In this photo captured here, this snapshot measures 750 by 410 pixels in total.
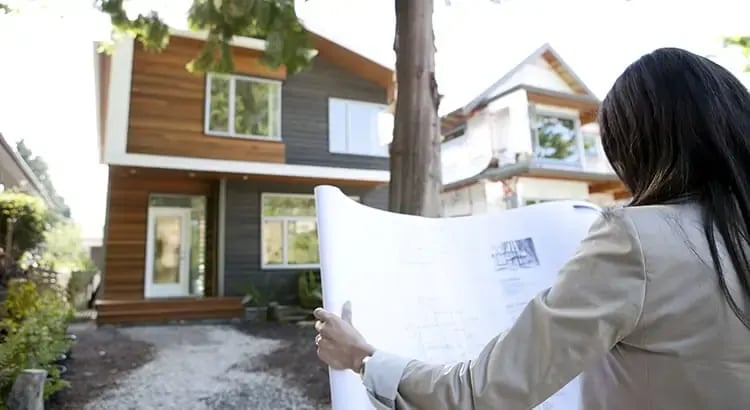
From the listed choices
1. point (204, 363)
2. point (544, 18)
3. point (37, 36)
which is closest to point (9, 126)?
point (37, 36)

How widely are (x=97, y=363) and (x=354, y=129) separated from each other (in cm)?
697

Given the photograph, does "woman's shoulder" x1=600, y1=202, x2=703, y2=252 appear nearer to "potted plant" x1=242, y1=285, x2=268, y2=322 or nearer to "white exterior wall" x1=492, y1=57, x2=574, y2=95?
"potted plant" x1=242, y1=285, x2=268, y2=322

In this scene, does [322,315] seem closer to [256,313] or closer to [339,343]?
[339,343]

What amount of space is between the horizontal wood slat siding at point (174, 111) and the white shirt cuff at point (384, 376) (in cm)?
815

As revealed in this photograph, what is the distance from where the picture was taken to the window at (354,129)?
10234 mm

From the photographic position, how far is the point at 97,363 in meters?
4.99

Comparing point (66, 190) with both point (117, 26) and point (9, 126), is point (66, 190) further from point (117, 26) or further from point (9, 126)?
point (117, 26)

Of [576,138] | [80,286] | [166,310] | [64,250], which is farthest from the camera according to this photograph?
[64,250]

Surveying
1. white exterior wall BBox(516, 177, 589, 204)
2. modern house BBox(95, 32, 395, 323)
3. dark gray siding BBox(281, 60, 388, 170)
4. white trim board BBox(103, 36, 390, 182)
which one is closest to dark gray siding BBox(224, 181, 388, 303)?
modern house BBox(95, 32, 395, 323)

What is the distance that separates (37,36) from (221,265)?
4.80 m

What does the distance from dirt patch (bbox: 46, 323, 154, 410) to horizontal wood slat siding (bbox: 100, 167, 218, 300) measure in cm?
126

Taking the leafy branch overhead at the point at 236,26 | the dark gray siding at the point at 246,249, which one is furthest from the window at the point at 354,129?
the leafy branch overhead at the point at 236,26

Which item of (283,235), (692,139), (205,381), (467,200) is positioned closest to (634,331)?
(692,139)

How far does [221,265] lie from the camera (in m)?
9.03
